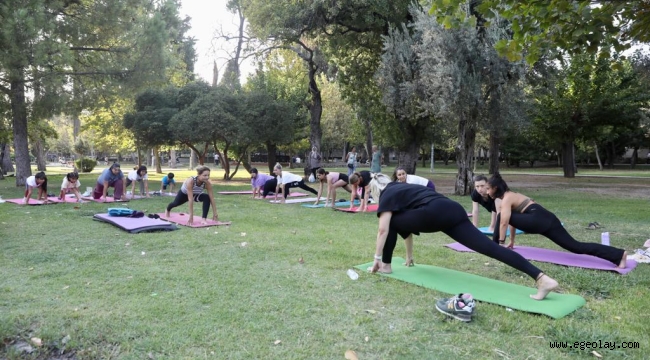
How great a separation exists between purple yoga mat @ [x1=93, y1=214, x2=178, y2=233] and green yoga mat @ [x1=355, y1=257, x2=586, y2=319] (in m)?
4.24

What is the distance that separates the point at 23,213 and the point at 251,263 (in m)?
7.30

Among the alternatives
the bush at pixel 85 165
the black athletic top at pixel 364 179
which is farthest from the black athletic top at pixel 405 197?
the bush at pixel 85 165

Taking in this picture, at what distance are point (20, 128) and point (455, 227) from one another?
17.9m

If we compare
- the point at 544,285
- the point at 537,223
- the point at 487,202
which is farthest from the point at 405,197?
the point at 487,202

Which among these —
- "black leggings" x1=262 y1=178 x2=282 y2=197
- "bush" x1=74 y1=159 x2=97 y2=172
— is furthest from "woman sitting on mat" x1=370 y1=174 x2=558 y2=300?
"bush" x1=74 y1=159 x2=97 y2=172

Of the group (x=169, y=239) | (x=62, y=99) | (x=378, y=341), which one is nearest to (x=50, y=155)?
(x=62, y=99)

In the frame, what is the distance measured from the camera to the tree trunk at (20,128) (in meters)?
16.1

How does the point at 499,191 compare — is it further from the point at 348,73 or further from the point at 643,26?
the point at 348,73

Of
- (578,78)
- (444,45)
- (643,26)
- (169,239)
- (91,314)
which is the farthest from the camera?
(578,78)

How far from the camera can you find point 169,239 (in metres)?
7.15

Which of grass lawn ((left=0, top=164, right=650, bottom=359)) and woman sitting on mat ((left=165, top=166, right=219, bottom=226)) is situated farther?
woman sitting on mat ((left=165, top=166, right=219, bottom=226))

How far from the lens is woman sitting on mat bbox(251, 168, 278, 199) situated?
45.1 ft

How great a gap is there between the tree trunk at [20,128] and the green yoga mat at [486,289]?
16061mm

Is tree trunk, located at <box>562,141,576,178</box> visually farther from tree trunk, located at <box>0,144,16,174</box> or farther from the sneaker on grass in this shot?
tree trunk, located at <box>0,144,16,174</box>
